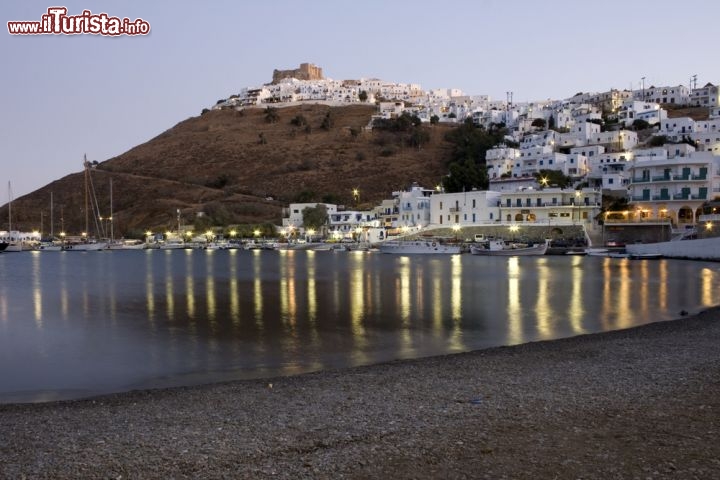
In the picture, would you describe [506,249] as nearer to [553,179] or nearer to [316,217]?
[553,179]

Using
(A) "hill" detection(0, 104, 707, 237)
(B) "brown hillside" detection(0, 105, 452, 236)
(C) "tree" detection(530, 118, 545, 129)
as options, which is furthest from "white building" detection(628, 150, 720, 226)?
(C) "tree" detection(530, 118, 545, 129)

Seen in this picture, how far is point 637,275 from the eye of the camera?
41688 millimetres

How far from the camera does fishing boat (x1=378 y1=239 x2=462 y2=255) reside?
2899 inches

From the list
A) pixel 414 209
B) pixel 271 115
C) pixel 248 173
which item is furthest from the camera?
pixel 271 115

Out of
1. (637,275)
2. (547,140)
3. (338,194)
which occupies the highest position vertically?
(547,140)

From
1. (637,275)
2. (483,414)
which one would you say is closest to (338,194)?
(637,275)

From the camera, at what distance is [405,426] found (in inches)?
343

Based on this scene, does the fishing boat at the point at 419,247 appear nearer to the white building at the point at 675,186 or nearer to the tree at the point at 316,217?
the tree at the point at 316,217

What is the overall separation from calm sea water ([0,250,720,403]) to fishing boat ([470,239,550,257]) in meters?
19.8

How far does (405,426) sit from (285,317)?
17.0 metres

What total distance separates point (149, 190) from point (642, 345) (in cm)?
12868

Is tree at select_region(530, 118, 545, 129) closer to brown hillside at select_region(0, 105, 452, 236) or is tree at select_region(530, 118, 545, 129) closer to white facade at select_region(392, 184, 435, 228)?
brown hillside at select_region(0, 105, 452, 236)

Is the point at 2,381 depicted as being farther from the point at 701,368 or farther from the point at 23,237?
the point at 23,237

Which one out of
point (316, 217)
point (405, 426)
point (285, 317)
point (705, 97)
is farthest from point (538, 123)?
point (405, 426)
